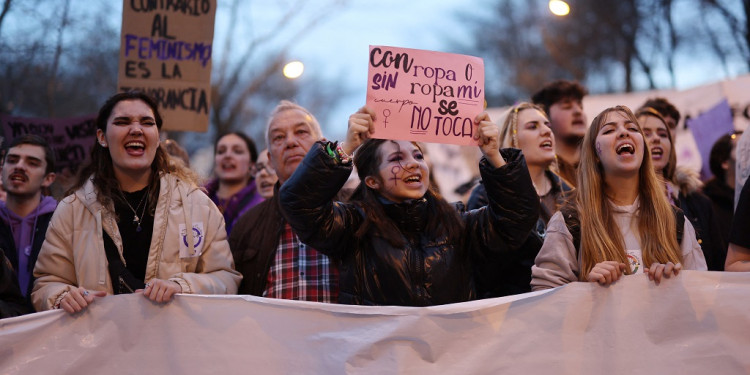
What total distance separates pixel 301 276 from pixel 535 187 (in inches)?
51.3

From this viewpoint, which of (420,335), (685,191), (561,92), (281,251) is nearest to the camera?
(420,335)

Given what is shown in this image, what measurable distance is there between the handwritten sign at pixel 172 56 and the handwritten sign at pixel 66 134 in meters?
0.41

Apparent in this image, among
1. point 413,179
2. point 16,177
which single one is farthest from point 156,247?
point 16,177

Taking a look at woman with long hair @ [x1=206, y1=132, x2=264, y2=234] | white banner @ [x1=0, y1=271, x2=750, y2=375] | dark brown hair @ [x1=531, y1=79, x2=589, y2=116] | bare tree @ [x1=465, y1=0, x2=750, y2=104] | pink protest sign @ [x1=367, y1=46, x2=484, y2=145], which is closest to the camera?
white banner @ [x1=0, y1=271, x2=750, y2=375]

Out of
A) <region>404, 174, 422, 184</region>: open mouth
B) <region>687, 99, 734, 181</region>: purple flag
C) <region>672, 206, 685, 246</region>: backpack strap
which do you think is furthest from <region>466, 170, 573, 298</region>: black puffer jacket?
<region>687, 99, 734, 181</region>: purple flag

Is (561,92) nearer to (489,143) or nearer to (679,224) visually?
(679,224)

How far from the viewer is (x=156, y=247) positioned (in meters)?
3.93

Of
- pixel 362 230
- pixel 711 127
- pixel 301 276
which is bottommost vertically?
pixel 301 276

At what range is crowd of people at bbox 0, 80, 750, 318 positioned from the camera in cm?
368

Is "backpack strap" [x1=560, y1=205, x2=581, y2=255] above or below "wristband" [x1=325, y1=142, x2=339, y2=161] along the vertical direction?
below

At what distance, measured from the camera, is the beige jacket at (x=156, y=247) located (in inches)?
151

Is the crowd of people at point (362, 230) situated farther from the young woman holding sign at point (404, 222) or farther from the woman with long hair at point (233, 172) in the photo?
the woman with long hair at point (233, 172)

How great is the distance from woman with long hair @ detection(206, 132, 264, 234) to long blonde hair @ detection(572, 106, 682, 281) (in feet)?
9.57

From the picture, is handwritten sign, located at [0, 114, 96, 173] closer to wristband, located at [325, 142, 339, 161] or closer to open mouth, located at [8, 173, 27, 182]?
open mouth, located at [8, 173, 27, 182]
